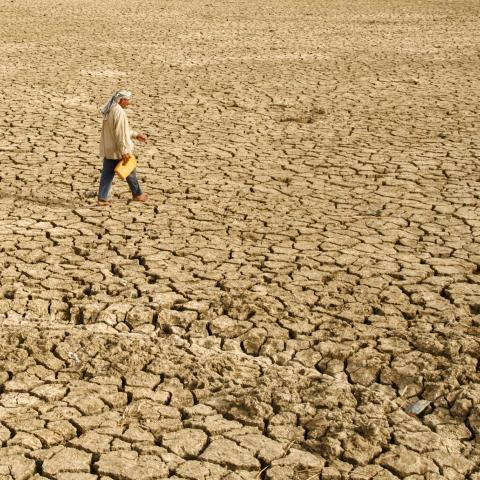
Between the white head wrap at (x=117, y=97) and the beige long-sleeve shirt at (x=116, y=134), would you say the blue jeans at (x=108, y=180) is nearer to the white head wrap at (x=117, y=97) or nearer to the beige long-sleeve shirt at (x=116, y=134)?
the beige long-sleeve shirt at (x=116, y=134)

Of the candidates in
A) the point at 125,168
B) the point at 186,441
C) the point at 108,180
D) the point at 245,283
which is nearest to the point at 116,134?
the point at 125,168

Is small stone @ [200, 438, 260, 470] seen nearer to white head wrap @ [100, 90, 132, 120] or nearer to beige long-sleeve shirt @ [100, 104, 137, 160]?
beige long-sleeve shirt @ [100, 104, 137, 160]

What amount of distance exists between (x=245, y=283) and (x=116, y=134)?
7.95 feet

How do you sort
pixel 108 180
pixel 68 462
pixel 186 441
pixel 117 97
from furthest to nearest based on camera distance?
pixel 108 180, pixel 117 97, pixel 186 441, pixel 68 462

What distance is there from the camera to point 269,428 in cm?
494

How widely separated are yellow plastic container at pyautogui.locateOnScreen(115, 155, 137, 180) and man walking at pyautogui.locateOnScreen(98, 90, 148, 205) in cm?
5

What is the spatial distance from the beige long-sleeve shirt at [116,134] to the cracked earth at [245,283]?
0.53m

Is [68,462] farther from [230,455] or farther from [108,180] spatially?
[108,180]

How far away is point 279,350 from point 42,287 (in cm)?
198

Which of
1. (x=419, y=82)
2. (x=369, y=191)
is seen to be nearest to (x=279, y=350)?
(x=369, y=191)

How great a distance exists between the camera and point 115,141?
333 inches

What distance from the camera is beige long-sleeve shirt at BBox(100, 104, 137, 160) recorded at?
8422 mm

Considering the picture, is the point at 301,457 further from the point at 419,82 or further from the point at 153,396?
the point at 419,82

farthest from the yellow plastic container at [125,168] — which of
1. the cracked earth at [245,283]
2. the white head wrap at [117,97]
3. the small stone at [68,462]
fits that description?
the small stone at [68,462]
